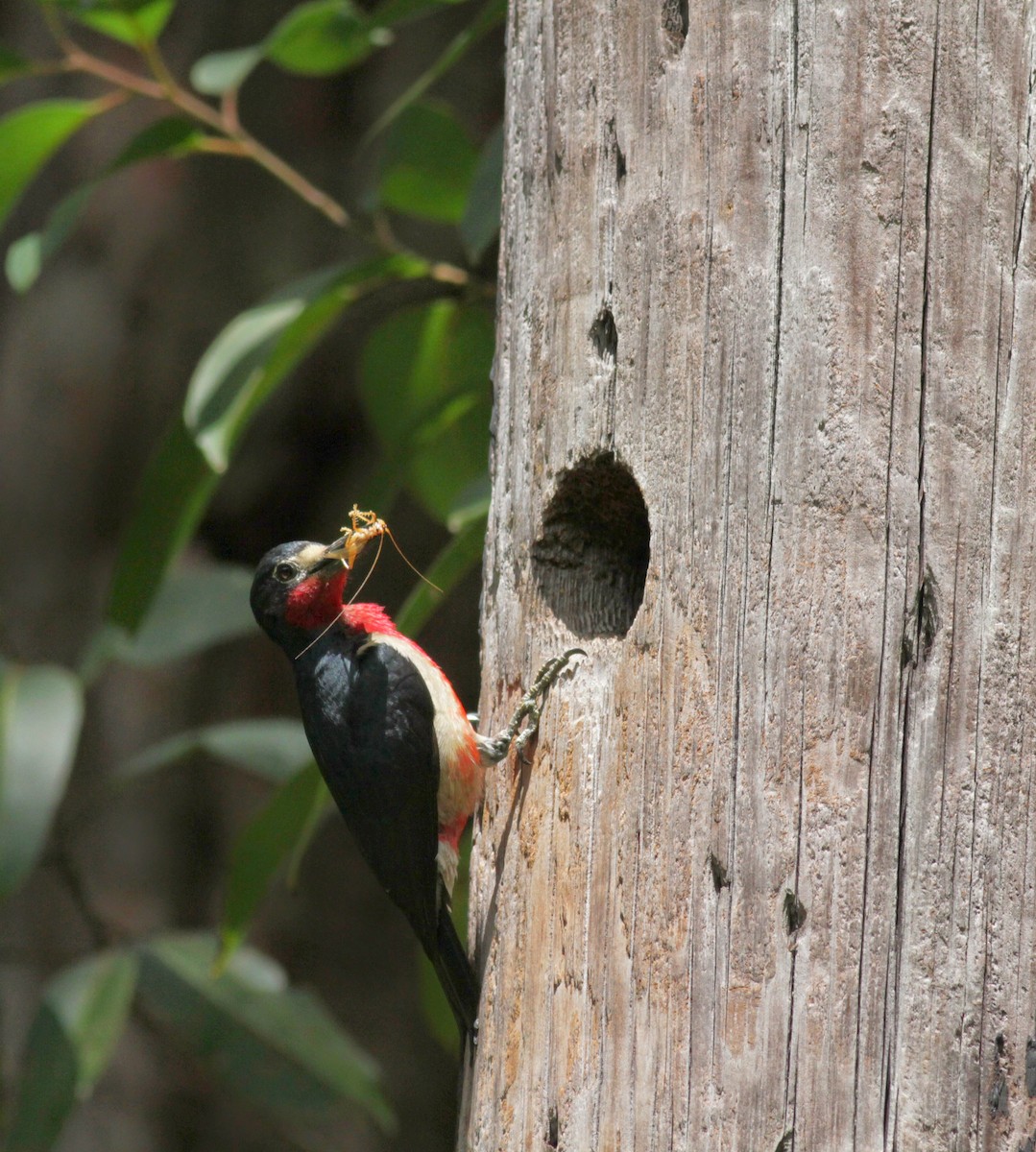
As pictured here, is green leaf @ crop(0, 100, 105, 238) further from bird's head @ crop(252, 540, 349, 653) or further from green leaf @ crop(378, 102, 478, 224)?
bird's head @ crop(252, 540, 349, 653)

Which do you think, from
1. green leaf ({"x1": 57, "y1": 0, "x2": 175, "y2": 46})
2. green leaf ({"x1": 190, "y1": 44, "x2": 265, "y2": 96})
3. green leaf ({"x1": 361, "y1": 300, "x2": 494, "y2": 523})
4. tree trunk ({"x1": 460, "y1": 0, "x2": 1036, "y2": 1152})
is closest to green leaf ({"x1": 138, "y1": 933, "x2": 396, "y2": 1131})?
green leaf ({"x1": 361, "y1": 300, "x2": 494, "y2": 523})

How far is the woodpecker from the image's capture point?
9.67ft

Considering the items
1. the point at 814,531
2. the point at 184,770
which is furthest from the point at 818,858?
the point at 184,770

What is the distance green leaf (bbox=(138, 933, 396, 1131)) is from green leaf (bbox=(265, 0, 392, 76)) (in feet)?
7.99

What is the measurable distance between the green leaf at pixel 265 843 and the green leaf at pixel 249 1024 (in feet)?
2.90

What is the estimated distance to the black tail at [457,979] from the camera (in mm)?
2643

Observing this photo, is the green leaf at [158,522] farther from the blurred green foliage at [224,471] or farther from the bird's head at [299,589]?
the bird's head at [299,589]

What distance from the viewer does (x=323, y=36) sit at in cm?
344

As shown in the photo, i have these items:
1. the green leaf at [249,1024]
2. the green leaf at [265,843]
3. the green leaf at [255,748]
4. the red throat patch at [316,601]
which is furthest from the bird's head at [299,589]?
the green leaf at [249,1024]

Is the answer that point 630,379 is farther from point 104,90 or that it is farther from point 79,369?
point 104,90

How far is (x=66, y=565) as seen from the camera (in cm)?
562

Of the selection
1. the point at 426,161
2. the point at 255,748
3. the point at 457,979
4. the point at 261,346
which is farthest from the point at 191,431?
the point at 457,979

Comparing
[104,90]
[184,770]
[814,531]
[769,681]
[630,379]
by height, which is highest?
[104,90]

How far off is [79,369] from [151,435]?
36cm
